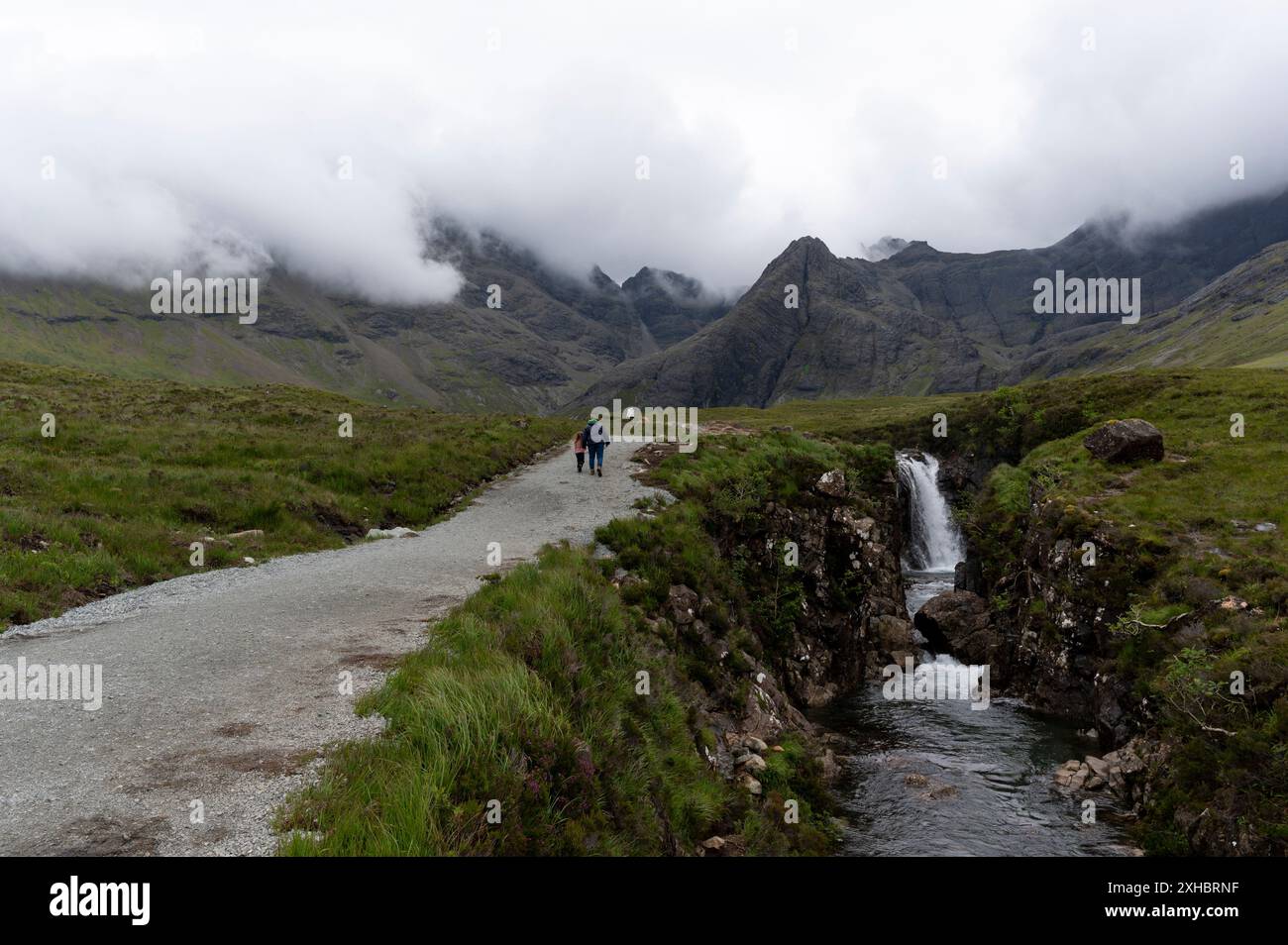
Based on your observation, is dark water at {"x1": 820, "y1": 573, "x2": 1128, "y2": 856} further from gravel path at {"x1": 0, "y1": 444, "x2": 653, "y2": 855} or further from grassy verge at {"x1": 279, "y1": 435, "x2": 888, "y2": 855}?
gravel path at {"x1": 0, "y1": 444, "x2": 653, "y2": 855}

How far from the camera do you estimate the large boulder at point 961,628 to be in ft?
84.5

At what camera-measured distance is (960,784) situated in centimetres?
1666

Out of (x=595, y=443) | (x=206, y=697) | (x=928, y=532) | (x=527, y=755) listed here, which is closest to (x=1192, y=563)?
(x=595, y=443)

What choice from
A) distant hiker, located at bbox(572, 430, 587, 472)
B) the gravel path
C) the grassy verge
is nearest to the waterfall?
distant hiker, located at bbox(572, 430, 587, 472)

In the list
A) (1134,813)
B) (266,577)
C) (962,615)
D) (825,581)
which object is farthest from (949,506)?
(266,577)

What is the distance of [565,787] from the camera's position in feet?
21.7

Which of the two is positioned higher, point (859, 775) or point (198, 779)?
point (198, 779)

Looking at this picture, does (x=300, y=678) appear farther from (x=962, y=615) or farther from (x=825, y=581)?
(x=962, y=615)

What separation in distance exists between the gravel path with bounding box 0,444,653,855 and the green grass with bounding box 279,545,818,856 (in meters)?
0.72

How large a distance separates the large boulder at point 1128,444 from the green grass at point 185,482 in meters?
29.0

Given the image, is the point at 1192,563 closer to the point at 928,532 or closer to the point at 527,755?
the point at 527,755

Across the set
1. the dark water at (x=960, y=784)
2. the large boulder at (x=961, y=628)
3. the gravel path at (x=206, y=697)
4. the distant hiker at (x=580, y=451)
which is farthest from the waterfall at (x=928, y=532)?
the gravel path at (x=206, y=697)

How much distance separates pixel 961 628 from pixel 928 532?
738 inches
